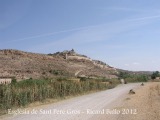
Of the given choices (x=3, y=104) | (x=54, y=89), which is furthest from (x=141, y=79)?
(x=3, y=104)

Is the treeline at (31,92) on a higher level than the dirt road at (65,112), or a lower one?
higher

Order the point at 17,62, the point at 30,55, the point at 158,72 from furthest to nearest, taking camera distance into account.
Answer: the point at 158,72 → the point at 30,55 → the point at 17,62

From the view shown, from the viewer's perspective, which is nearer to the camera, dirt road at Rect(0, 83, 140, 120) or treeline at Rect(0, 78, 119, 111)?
dirt road at Rect(0, 83, 140, 120)

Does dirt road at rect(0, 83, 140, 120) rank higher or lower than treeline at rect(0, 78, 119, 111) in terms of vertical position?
lower

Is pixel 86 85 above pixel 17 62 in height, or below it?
below

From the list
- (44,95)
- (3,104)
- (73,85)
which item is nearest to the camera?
(3,104)

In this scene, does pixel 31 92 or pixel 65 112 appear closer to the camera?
pixel 65 112

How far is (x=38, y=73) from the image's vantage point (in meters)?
77.4

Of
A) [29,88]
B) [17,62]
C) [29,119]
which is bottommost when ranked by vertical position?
[29,119]

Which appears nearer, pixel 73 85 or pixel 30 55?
pixel 73 85

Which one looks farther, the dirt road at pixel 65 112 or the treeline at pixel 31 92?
the treeline at pixel 31 92

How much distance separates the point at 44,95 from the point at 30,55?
6593cm

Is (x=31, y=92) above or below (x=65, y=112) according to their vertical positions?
above

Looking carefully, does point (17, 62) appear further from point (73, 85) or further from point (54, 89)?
point (54, 89)
